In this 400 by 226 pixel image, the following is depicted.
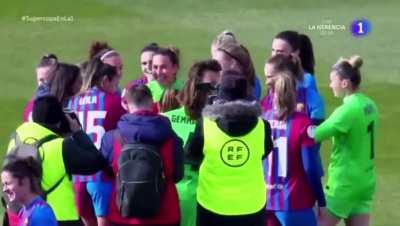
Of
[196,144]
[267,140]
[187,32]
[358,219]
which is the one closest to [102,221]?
[196,144]

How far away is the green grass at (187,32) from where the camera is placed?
16641 mm

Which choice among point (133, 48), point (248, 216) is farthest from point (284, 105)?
point (133, 48)

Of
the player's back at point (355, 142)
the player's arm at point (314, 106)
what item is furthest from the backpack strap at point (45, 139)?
the player's arm at point (314, 106)

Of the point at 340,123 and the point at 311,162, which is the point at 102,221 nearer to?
the point at 311,162

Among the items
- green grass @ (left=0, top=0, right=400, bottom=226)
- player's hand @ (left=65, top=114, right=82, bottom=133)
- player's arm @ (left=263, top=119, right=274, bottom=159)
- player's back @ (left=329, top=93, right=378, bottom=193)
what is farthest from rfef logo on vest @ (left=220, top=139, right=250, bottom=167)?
green grass @ (left=0, top=0, right=400, bottom=226)

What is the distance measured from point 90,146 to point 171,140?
1.82ft

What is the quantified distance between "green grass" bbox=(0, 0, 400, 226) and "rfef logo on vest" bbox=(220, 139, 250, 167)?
7.18 meters

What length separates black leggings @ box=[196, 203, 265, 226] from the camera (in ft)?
27.1

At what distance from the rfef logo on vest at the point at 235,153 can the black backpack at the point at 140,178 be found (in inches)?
17.8

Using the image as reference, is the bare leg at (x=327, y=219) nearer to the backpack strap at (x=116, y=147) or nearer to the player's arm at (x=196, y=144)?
the player's arm at (x=196, y=144)

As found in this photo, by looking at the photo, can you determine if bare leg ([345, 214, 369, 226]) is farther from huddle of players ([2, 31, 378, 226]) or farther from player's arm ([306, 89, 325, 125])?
player's arm ([306, 89, 325, 125])

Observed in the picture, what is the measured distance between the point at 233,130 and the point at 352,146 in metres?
1.46

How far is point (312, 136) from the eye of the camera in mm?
8820

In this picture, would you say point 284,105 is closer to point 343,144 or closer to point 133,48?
point 343,144
